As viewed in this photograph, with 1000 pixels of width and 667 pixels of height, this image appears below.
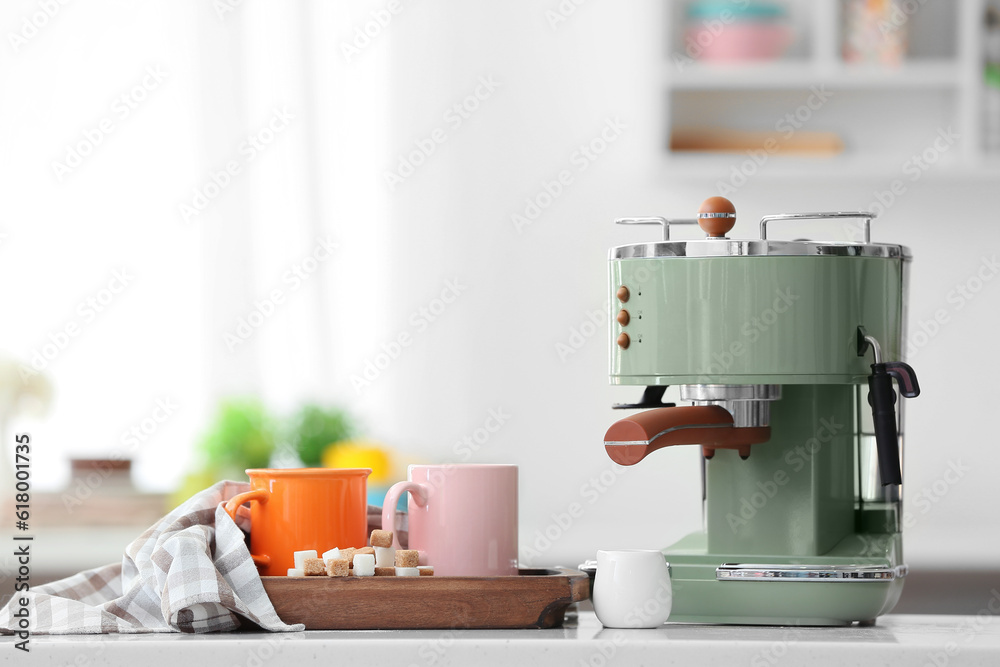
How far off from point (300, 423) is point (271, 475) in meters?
1.79

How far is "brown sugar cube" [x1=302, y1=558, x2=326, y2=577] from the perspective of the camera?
0.96 meters

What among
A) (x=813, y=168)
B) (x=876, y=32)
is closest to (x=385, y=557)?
(x=813, y=168)

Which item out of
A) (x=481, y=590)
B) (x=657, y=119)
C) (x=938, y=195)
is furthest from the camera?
(x=938, y=195)

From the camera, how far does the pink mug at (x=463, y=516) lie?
0.98 metres

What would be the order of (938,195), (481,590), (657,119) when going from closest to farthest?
1. (481,590)
2. (657,119)
3. (938,195)

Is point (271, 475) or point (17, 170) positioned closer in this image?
point (271, 475)

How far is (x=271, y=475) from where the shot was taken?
989mm

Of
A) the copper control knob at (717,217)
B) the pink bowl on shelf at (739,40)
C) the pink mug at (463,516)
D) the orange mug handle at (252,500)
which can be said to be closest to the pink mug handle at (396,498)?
Answer: the pink mug at (463,516)

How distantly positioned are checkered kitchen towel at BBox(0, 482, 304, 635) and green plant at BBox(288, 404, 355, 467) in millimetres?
1720

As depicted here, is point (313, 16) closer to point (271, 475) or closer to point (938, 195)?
point (938, 195)

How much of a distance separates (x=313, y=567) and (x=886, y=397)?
1.72ft

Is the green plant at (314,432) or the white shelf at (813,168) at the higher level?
the white shelf at (813,168)

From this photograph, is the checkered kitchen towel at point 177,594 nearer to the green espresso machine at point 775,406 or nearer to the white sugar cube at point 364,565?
the white sugar cube at point 364,565

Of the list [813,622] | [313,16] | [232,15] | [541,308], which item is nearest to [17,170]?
[232,15]
